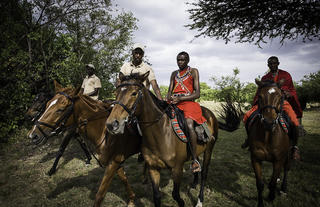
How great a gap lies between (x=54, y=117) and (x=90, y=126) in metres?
0.73

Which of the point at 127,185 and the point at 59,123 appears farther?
the point at 127,185

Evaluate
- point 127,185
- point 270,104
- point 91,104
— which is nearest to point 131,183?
point 127,185

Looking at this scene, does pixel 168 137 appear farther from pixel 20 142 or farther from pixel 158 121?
pixel 20 142

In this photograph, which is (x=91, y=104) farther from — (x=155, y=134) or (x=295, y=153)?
(x=295, y=153)

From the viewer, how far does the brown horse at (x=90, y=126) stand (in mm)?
2826

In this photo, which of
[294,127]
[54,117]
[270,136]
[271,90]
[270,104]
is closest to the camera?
[54,117]

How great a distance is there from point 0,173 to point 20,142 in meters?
3.71

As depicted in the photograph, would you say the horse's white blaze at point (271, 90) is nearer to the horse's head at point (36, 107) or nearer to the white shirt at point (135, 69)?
the white shirt at point (135, 69)

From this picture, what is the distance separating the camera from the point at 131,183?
15.2 ft

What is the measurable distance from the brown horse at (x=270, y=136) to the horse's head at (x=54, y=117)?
397cm

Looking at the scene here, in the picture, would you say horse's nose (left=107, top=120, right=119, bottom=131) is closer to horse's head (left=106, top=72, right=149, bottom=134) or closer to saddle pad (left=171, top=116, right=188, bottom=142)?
horse's head (left=106, top=72, right=149, bottom=134)

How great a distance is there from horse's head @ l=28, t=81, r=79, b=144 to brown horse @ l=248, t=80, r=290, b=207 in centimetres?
397

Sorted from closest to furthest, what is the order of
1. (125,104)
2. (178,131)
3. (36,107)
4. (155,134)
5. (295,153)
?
(125,104) → (155,134) → (178,131) → (295,153) → (36,107)

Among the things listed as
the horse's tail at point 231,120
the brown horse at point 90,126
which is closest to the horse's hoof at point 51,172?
the brown horse at point 90,126
